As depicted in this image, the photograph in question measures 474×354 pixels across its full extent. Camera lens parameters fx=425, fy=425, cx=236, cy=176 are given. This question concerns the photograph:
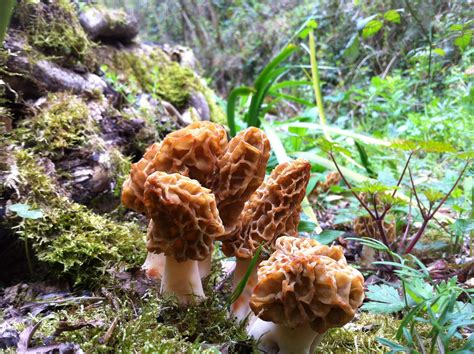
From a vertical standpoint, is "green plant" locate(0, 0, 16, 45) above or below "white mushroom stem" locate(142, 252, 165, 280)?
above

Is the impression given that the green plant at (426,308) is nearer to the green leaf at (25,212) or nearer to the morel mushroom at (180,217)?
the morel mushroom at (180,217)

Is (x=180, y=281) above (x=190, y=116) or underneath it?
underneath

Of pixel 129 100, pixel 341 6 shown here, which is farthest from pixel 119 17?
pixel 341 6

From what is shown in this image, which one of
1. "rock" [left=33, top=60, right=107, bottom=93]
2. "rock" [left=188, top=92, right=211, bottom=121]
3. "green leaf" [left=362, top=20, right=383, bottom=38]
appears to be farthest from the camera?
"rock" [left=188, top=92, right=211, bottom=121]

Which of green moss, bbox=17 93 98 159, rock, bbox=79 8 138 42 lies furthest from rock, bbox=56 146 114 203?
rock, bbox=79 8 138 42

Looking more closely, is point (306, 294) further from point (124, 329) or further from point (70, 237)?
point (70, 237)

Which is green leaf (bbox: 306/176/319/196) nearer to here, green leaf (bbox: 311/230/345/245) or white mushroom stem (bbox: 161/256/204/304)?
green leaf (bbox: 311/230/345/245)

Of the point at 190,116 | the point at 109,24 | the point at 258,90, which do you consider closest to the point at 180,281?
the point at 190,116
